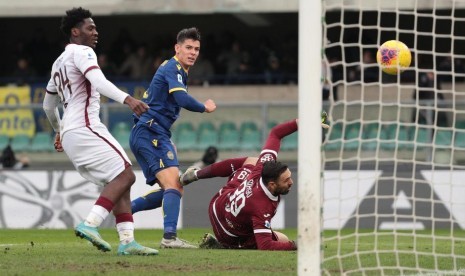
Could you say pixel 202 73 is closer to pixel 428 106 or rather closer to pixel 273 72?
pixel 273 72

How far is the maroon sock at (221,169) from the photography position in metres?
11.3

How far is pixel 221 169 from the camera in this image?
11.3 meters

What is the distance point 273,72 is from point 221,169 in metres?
11.7

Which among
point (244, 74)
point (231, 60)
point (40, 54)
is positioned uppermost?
point (40, 54)

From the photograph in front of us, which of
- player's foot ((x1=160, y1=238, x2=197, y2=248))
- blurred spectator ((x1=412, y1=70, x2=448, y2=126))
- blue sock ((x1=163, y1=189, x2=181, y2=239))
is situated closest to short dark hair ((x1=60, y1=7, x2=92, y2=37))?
blue sock ((x1=163, y1=189, x2=181, y2=239))

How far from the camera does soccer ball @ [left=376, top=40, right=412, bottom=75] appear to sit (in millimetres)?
10328

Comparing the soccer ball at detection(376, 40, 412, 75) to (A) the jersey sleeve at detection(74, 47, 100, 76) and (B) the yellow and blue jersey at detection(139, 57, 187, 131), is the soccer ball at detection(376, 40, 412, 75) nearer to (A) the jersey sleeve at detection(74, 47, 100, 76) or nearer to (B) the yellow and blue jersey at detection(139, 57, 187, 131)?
(B) the yellow and blue jersey at detection(139, 57, 187, 131)

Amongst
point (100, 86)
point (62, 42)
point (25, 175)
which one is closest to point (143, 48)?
point (62, 42)

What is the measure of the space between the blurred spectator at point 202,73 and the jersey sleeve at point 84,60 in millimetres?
13352

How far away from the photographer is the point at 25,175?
17.9 meters

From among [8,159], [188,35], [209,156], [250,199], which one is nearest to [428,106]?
[209,156]

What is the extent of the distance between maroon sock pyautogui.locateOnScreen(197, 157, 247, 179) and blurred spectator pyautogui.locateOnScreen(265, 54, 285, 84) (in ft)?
36.7

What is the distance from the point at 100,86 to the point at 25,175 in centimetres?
934

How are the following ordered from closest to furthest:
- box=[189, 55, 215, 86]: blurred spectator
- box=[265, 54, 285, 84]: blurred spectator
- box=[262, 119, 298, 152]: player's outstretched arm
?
box=[262, 119, 298, 152]: player's outstretched arm → box=[265, 54, 285, 84]: blurred spectator → box=[189, 55, 215, 86]: blurred spectator
